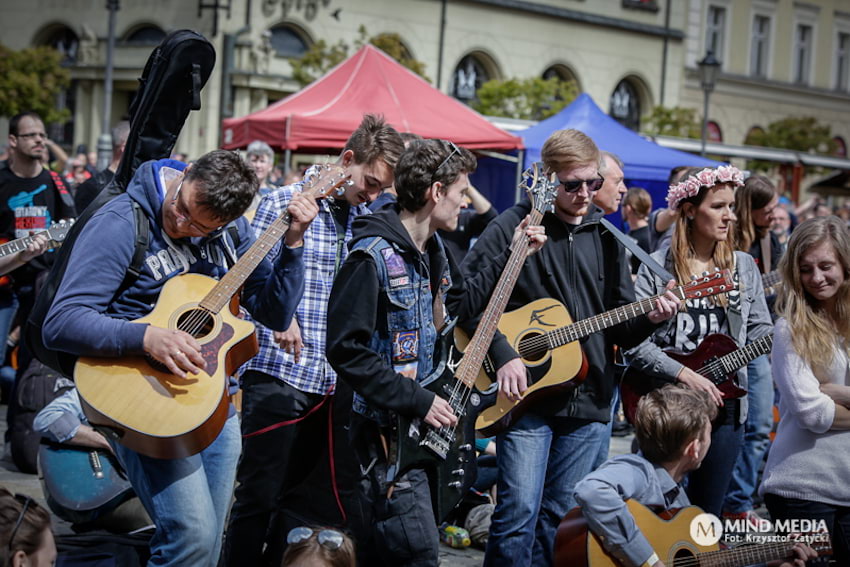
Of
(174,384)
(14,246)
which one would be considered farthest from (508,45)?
(174,384)

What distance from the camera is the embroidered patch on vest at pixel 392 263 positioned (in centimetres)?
371

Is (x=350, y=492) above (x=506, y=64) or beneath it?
beneath

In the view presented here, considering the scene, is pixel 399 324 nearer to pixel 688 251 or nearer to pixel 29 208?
pixel 688 251

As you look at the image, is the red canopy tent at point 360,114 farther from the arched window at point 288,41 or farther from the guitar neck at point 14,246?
the arched window at point 288,41

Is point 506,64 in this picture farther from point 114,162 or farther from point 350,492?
point 350,492

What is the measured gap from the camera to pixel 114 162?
7336 mm

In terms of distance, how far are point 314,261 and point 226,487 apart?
48.2 inches

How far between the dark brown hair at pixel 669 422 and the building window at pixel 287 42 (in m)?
26.6

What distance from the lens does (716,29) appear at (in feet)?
135

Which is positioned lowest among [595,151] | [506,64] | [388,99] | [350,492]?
[350,492]

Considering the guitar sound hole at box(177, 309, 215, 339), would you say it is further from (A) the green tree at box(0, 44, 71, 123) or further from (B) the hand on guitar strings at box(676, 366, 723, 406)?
(A) the green tree at box(0, 44, 71, 123)

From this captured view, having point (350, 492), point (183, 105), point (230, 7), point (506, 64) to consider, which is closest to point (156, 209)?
point (183, 105)

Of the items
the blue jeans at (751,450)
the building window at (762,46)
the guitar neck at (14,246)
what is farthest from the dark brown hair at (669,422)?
the building window at (762,46)

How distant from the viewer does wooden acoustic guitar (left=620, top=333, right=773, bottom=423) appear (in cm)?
505
